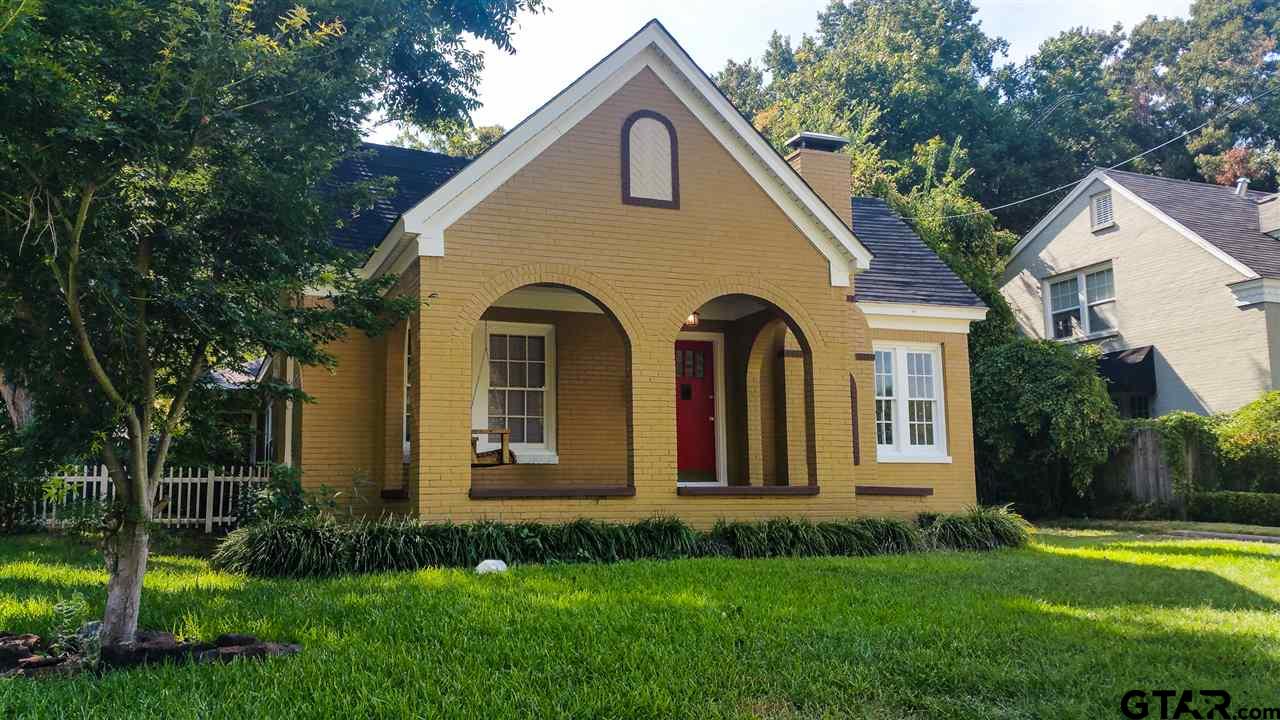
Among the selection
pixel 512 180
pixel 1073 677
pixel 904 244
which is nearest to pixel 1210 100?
pixel 904 244

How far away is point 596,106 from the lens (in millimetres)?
12297

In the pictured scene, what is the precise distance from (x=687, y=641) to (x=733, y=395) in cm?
985

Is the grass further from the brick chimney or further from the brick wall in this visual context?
the brick chimney

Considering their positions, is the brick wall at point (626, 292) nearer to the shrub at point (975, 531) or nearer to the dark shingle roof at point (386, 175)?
the shrub at point (975, 531)

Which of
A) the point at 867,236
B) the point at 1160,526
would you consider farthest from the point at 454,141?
the point at 1160,526

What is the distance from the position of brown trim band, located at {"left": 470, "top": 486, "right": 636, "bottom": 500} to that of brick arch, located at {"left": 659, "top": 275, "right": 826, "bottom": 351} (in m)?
2.06

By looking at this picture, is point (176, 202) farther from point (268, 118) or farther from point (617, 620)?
point (617, 620)

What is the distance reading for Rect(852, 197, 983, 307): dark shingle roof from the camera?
1650 centimetres

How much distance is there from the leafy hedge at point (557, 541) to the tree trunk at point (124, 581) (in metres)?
3.14

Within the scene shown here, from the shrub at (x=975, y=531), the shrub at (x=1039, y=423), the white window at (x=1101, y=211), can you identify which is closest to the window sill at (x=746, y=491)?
the shrub at (x=975, y=531)

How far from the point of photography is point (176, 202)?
649 cm

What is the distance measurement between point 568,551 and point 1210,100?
44199 mm

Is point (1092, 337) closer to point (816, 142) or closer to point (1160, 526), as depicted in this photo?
point (1160, 526)

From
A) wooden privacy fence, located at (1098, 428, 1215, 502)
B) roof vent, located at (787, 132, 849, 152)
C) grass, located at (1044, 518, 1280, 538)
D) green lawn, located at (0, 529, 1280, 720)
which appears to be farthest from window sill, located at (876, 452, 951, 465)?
green lawn, located at (0, 529, 1280, 720)
